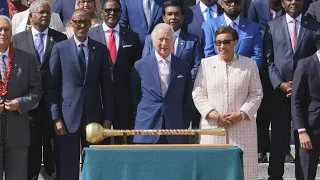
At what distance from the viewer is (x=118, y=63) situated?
881cm

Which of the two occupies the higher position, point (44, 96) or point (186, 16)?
point (186, 16)

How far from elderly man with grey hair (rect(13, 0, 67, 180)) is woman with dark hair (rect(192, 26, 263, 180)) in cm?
178

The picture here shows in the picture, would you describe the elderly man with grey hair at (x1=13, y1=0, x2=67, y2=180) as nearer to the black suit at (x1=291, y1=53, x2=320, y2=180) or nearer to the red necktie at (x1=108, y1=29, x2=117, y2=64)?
the red necktie at (x1=108, y1=29, x2=117, y2=64)

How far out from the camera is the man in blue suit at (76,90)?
323 inches

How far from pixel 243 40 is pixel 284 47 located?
497 millimetres

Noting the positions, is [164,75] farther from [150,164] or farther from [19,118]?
[150,164]

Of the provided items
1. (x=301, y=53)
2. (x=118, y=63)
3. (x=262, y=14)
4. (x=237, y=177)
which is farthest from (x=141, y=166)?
(x=262, y=14)

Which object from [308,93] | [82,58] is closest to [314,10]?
[308,93]

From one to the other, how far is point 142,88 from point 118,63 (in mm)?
787

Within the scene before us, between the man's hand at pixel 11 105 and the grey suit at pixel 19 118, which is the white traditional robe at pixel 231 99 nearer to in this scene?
the grey suit at pixel 19 118

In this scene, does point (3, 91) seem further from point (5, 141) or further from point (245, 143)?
point (245, 143)

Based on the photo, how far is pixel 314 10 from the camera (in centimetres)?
941

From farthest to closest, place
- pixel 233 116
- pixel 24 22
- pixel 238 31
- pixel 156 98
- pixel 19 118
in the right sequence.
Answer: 1. pixel 24 22
2. pixel 238 31
3. pixel 156 98
4. pixel 233 116
5. pixel 19 118

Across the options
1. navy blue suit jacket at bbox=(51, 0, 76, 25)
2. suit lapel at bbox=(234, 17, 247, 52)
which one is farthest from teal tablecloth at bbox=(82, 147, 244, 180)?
navy blue suit jacket at bbox=(51, 0, 76, 25)
